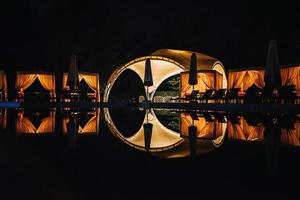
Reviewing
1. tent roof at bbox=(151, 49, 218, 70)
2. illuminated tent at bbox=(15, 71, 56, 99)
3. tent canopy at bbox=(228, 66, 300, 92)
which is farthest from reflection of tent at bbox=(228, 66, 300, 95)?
illuminated tent at bbox=(15, 71, 56, 99)

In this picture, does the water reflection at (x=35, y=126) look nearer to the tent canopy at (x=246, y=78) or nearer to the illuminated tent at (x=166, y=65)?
the tent canopy at (x=246, y=78)

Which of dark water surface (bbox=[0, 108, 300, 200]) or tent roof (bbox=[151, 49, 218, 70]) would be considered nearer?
dark water surface (bbox=[0, 108, 300, 200])

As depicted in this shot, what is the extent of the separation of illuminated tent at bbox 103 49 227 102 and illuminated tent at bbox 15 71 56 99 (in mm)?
3361

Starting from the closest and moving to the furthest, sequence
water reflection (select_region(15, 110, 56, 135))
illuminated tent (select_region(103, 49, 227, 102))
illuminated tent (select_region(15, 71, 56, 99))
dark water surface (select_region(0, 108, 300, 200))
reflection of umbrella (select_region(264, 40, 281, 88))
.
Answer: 1. dark water surface (select_region(0, 108, 300, 200))
2. water reflection (select_region(15, 110, 56, 135))
3. reflection of umbrella (select_region(264, 40, 281, 88))
4. illuminated tent (select_region(103, 49, 227, 102))
5. illuminated tent (select_region(15, 71, 56, 99))

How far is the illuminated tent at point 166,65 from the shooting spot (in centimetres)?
2281

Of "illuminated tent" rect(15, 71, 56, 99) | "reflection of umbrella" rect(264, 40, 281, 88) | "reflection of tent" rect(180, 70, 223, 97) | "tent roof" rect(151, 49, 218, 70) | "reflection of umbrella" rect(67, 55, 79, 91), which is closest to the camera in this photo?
"reflection of umbrella" rect(264, 40, 281, 88)

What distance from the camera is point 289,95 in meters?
15.3

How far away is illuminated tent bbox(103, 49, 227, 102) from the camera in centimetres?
2281

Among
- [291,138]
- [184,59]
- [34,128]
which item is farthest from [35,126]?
[184,59]

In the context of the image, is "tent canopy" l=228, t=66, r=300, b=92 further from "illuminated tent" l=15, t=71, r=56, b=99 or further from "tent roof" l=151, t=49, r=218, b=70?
"illuminated tent" l=15, t=71, r=56, b=99

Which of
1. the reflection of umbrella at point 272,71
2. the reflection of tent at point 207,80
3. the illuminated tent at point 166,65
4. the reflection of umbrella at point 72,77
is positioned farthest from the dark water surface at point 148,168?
the illuminated tent at point 166,65

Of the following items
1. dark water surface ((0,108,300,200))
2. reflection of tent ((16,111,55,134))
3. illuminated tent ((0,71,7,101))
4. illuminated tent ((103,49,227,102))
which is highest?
illuminated tent ((103,49,227,102))

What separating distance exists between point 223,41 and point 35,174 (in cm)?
3496

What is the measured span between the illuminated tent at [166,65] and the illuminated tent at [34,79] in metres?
3.36
